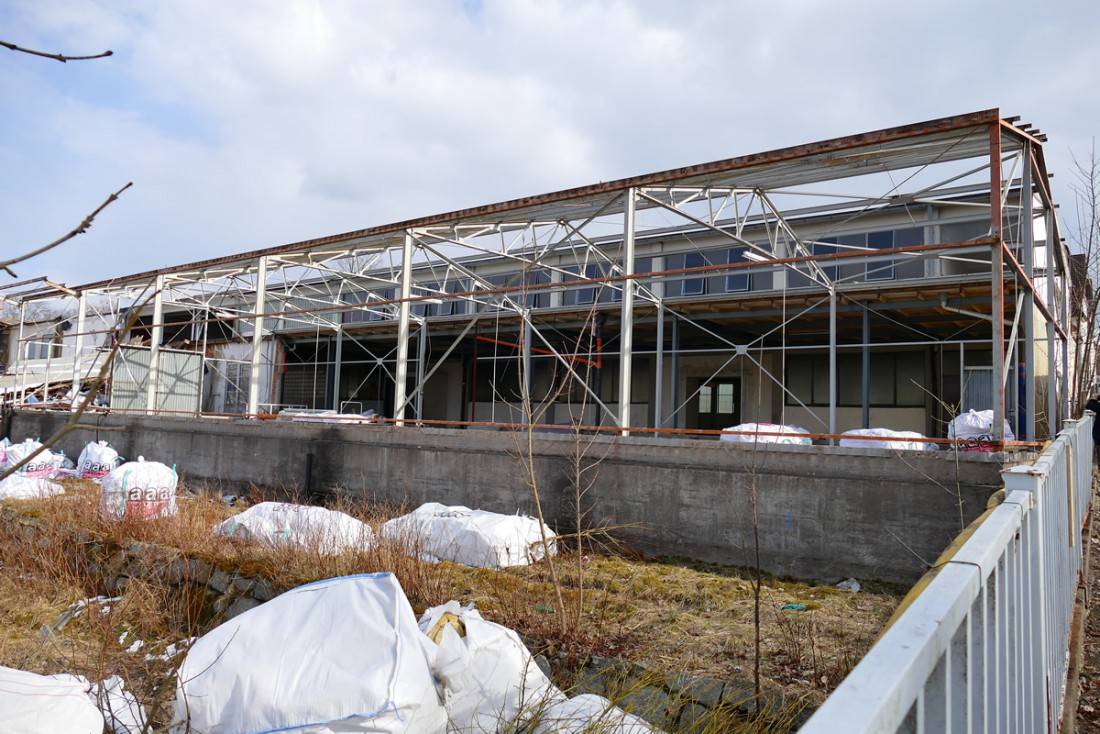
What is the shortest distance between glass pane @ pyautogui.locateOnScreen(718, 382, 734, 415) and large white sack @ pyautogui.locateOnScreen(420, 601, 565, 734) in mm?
15649

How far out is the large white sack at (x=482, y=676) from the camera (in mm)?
3812

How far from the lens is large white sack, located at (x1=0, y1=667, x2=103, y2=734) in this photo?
3422mm

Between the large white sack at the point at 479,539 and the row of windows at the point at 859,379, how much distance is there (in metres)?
11.0

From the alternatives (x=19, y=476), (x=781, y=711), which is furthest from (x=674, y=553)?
(x=19, y=476)

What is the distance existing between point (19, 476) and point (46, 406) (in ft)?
34.6

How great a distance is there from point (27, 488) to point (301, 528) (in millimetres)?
6427

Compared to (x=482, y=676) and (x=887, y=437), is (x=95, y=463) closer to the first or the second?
(x=482, y=676)

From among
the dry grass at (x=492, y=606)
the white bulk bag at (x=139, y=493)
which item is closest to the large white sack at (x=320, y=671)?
the dry grass at (x=492, y=606)

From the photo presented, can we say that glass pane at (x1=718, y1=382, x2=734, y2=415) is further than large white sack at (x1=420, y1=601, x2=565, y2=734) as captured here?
Yes

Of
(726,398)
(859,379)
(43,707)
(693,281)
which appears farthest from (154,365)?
(859,379)

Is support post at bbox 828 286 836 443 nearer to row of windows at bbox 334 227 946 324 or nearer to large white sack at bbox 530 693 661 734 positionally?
row of windows at bbox 334 227 946 324

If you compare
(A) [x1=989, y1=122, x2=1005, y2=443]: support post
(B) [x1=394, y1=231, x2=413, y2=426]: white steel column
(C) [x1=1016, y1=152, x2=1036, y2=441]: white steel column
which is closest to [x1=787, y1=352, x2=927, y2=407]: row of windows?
(C) [x1=1016, y1=152, x2=1036, y2=441]: white steel column

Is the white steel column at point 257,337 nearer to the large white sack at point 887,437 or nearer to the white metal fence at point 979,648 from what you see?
the large white sack at point 887,437

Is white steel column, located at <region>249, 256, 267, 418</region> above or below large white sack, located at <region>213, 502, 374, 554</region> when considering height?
above
